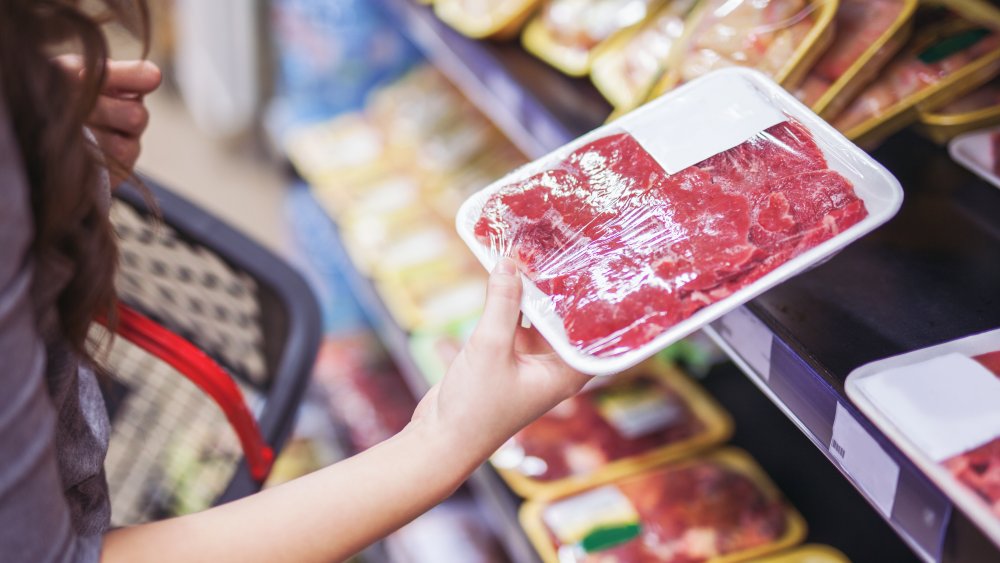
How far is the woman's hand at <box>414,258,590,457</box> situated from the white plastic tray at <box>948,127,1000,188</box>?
639 millimetres

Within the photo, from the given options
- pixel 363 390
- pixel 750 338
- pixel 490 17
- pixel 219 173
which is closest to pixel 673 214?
pixel 750 338

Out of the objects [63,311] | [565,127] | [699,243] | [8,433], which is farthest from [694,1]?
[8,433]

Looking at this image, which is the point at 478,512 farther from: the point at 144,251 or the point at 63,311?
the point at 63,311

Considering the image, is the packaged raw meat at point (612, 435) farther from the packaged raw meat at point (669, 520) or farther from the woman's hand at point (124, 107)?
the woman's hand at point (124, 107)

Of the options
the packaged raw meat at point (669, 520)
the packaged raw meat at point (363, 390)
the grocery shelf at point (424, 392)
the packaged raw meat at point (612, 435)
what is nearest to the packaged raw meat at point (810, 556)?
the packaged raw meat at point (669, 520)

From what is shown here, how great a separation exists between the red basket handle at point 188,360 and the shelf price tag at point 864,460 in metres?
0.67

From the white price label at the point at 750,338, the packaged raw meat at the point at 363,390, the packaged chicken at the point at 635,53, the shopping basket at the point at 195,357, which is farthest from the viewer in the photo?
the packaged raw meat at the point at 363,390

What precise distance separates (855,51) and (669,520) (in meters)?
0.79

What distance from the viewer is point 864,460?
771mm

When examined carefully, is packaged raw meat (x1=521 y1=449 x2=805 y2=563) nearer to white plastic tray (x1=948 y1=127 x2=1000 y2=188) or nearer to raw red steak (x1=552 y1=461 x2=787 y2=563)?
raw red steak (x1=552 y1=461 x2=787 y2=563)

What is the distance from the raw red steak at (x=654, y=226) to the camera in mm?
796

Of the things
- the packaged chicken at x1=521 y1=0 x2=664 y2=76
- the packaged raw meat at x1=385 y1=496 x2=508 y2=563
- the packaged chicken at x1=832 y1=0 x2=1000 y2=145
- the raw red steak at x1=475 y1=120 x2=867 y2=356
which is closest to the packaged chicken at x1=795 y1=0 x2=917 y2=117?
the packaged chicken at x1=832 y1=0 x2=1000 y2=145

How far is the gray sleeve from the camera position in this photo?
58cm

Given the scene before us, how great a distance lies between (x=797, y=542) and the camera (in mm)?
1371
